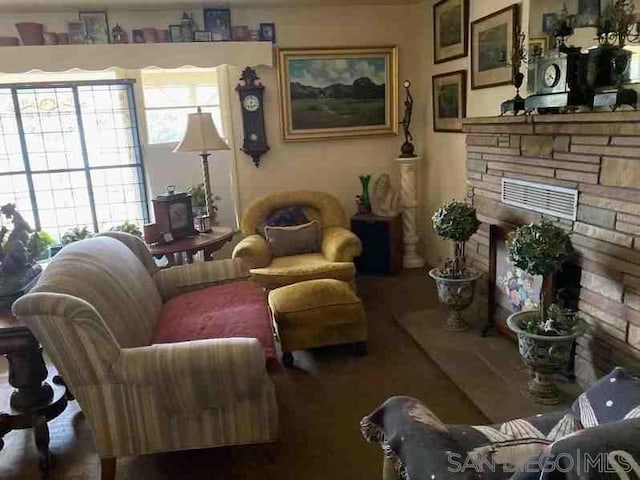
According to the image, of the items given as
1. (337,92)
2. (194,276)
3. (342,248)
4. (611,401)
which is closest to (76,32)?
(337,92)

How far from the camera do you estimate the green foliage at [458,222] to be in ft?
10.2

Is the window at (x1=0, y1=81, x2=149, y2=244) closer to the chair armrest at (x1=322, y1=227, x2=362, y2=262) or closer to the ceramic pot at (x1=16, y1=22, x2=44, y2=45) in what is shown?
the ceramic pot at (x1=16, y1=22, x2=44, y2=45)

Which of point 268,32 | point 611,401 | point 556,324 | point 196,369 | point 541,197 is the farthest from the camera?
point 268,32

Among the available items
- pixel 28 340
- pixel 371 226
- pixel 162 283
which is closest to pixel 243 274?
pixel 162 283

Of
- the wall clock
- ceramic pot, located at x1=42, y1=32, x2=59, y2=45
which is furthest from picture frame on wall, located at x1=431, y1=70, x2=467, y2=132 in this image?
ceramic pot, located at x1=42, y1=32, x2=59, y2=45

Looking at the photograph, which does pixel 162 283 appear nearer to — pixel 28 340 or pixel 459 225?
pixel 28 340

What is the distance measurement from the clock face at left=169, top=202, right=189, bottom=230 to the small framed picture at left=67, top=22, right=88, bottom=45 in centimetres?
161

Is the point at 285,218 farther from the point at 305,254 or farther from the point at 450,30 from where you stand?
the point at 450,30

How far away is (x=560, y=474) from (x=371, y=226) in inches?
143

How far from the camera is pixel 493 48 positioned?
336cm

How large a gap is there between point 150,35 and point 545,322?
365 centimetres

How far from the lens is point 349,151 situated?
471 cm

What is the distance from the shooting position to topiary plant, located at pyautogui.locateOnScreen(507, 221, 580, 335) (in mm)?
2301

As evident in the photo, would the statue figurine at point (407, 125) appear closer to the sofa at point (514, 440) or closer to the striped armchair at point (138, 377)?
the striped armchair at point (138, 377)
